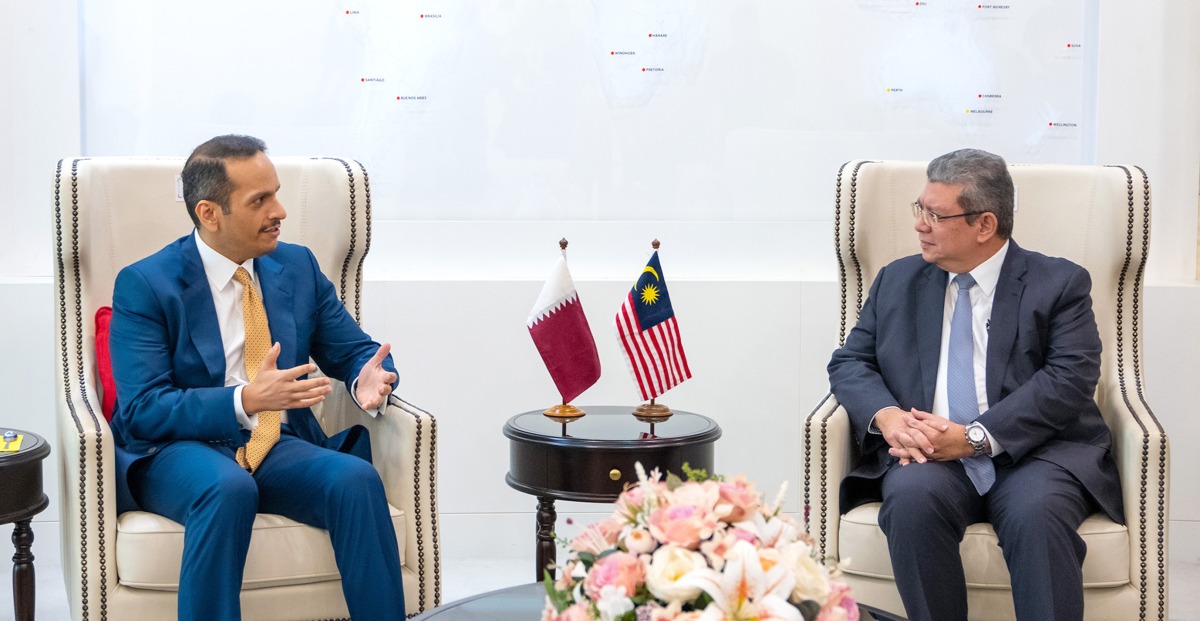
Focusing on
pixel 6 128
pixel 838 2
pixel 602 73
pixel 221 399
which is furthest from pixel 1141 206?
pixel 6 128

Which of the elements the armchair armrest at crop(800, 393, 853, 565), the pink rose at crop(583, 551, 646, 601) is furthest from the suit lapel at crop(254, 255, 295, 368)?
the pink rose at crop(583, 551, 646, 601)

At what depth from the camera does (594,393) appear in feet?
12.7

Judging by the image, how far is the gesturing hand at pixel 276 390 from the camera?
8.36 feet

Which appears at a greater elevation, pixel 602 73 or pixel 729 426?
pixel 602 73

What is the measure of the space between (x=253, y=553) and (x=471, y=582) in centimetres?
125

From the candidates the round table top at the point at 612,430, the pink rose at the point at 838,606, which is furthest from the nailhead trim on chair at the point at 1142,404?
the pink rose at the point at 838,606

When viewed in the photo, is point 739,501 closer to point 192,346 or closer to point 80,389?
point 192,346

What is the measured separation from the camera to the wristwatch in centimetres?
263

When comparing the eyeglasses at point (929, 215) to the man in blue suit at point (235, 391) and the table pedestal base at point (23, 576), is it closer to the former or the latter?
the man in blue suit at point (235, 391)

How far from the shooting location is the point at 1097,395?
3.01 metres

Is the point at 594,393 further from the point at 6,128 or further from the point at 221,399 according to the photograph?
the point at 6,128

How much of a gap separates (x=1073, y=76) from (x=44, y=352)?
3278 mm

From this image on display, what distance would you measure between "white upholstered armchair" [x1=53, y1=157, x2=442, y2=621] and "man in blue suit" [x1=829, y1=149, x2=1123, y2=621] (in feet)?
3.16

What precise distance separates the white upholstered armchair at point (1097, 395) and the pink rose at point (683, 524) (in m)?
1.28
